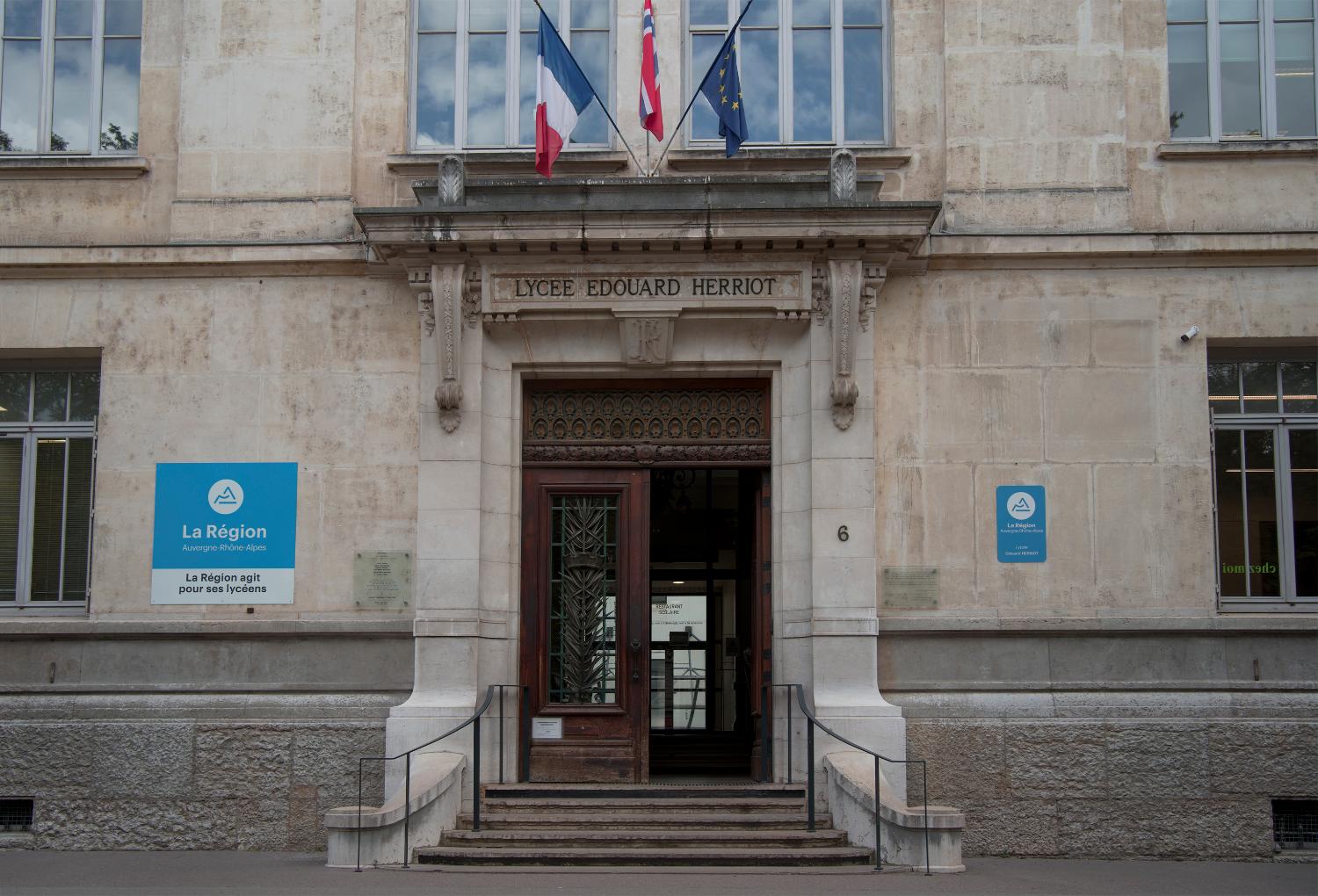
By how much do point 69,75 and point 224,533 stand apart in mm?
4950

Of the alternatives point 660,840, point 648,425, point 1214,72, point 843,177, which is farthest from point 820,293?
point 660,840

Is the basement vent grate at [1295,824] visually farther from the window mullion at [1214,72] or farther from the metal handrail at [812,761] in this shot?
the window mullion at [1214,72]

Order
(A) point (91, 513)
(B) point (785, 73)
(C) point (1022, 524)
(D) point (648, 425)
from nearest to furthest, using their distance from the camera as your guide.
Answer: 1. (C) point (1022, 524)
2. (A) point (91, 513)
3. (D) point (648, 425)
4. (B) point (785, 73)

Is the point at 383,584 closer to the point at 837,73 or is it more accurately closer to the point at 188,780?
the point at 188,780

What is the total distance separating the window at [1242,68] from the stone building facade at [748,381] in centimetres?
6

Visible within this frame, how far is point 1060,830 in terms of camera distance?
1328cm

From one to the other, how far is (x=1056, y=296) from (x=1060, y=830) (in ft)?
16.0

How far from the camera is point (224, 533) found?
14.1 m

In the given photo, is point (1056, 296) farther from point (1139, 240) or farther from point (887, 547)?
point (887, 547)

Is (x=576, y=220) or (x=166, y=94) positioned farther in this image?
(x=166, y=94)

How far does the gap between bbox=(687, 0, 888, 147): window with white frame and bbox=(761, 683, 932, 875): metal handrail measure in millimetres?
5395

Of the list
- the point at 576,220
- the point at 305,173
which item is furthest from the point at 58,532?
the point at 576,220

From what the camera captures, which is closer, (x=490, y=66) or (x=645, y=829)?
(x=645, y=829)

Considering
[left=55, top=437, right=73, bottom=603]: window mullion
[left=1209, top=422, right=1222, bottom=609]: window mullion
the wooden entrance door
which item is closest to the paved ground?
the wooden entrance door
